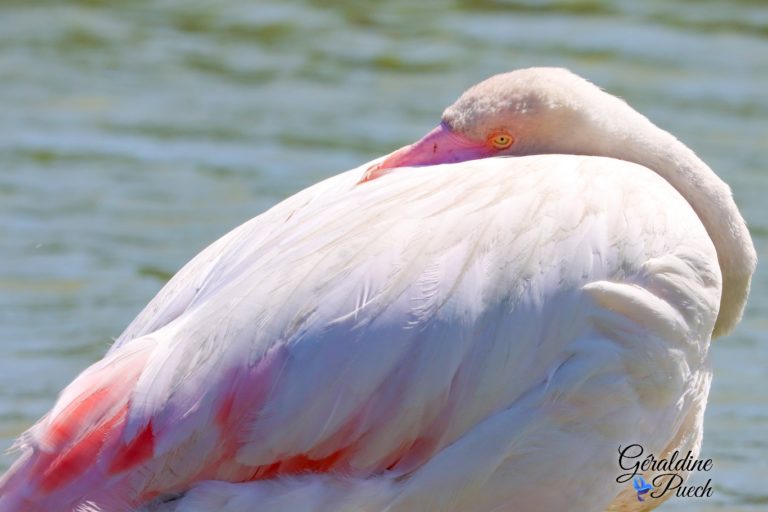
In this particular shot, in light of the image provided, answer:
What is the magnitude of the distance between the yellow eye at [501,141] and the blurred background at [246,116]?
1629mm

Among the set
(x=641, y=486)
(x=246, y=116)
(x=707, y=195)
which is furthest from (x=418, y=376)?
(x=246, y=116)

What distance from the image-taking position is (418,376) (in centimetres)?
388

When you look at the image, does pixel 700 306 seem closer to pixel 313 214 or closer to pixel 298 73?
pixel 313 214

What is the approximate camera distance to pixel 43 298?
709cm

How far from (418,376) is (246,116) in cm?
590

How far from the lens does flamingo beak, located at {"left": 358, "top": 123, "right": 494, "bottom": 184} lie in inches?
178

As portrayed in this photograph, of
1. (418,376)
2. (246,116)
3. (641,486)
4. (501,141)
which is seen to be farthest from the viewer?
(246,116)

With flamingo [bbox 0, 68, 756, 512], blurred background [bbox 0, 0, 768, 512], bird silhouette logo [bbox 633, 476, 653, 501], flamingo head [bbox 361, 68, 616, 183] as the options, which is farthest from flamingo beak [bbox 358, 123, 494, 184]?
blurred background [bbox 0, 0, 768, 512]

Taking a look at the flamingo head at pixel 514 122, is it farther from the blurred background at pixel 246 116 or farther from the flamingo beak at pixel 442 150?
the blurred background at pixel 246 116

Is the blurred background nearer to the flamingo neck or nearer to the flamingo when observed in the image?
the flamingo neck

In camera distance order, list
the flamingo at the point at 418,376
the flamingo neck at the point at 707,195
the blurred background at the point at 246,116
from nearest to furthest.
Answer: the flamingo at the point at 418,376, the flamingo neck at the point at 707,195, the blurred background at the point at 246,116

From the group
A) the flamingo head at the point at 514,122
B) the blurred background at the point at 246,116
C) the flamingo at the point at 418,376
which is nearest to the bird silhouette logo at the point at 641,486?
the flamingo at the point at 418,376

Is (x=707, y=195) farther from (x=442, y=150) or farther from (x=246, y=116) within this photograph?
(x=246, y=116)

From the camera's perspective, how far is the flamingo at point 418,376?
3.85m
